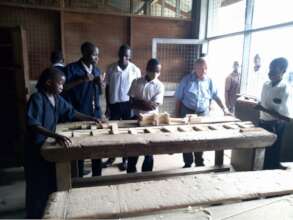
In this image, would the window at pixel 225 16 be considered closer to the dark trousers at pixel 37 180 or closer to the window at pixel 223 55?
the window at pixel 223 55

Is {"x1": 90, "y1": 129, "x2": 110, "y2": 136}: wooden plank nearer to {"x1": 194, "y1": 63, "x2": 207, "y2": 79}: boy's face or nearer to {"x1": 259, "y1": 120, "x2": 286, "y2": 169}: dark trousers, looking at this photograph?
{"x1": 194, "y1": 63, "x2": 207, "y2": 79}: boy's face

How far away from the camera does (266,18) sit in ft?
11.8

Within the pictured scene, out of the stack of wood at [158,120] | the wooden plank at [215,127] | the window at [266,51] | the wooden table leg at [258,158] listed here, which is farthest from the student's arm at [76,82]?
the window at [266,51]

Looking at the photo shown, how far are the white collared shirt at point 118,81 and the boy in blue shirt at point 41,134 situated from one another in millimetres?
1299

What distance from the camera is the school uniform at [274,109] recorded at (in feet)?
9.52

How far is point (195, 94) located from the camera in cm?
334

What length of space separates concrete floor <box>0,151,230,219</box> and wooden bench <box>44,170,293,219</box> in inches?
60.0

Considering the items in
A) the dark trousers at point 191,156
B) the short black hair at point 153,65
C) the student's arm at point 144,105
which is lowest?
the dark trousers at point 191,156

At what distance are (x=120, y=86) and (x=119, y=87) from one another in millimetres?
21

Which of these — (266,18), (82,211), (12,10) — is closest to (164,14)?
(266,18)

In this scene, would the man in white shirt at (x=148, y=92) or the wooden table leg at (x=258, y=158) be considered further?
the man in white shirt at (x=148, y=92)

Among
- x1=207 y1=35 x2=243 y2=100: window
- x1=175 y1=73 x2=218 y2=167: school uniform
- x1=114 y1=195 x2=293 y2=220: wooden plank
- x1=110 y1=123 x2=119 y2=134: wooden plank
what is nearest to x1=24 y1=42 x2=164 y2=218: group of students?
x1=110 y1=123 x2=119 y2=134: wooden plank

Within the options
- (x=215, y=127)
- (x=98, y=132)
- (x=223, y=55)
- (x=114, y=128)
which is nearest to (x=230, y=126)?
(x=215, y=127)

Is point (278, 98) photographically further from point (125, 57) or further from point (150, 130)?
point (125, 57)
